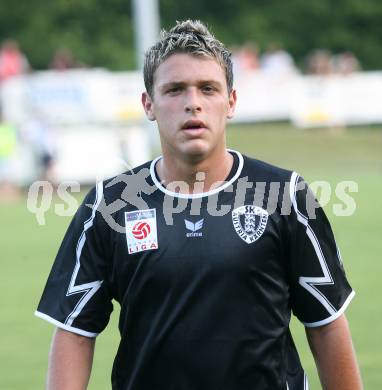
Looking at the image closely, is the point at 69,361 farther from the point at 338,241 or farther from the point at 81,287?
the point at 338,241

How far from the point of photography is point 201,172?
3.78 metres

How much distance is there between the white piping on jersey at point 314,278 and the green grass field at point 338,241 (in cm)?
364

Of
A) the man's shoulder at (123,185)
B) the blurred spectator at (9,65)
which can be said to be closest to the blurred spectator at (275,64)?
the blurred spectator at (9,65)

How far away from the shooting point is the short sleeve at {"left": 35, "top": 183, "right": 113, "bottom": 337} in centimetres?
377

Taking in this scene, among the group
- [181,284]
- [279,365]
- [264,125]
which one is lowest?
[279,365]

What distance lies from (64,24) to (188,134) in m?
38.9

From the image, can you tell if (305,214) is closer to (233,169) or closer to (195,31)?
(233,169)

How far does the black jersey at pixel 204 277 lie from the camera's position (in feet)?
11.9

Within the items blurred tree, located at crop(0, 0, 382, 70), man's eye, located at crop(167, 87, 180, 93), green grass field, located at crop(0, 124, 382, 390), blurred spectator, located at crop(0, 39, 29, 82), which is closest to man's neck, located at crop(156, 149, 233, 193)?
man's eye, located at crop(167, 87, 180, 93)

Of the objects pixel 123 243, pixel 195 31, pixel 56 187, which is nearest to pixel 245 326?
pixel 123 243

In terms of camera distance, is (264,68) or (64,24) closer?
(264,68)

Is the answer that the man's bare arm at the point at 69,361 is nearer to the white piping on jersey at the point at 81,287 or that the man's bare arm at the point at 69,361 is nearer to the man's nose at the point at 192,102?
the white piping on jersey at the point at 81,287

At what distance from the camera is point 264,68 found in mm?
31703

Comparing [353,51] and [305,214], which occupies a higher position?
[353,51]
